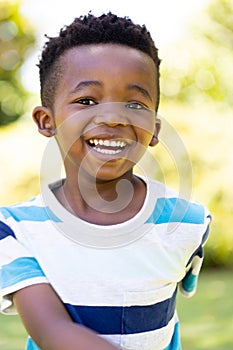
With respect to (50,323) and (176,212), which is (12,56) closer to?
(176,212)

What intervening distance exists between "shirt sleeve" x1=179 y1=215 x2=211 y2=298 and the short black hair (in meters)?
0.46

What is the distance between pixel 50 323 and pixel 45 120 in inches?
20.8

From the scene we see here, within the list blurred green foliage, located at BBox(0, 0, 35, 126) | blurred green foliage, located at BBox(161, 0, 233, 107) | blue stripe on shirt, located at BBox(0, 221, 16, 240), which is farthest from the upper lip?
blurred green foliage, located at BBox(0, 0, 35, 126)

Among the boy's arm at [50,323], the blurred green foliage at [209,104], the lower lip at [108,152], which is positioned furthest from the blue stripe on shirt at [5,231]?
the blurred green foliage at [209,104]

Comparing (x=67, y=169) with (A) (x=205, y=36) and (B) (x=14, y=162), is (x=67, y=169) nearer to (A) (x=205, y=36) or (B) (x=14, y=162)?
(B) (x=14, y=162)

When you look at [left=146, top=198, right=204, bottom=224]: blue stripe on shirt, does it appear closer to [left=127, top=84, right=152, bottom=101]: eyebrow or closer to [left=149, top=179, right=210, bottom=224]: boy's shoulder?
[left=149, top=179, right=210, bottom=224]: boy's shoulder

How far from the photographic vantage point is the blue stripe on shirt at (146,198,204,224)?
1.72 m

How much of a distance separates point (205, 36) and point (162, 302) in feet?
23.2

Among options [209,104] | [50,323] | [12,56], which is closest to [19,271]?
[50,323]

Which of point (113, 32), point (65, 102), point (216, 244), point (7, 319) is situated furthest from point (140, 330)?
point (216, 244)

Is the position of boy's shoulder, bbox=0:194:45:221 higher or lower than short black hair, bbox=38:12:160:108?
lower

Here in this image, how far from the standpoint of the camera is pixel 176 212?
5.74 ft

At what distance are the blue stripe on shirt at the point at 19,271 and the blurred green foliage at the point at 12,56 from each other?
8.84 m

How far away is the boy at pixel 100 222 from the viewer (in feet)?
5.22
